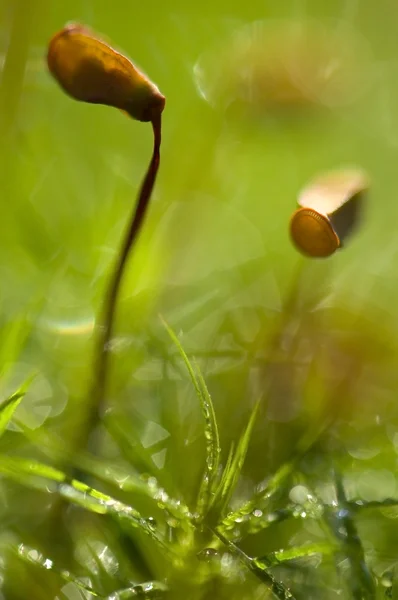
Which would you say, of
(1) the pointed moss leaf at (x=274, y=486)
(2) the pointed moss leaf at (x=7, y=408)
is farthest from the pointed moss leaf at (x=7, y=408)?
(1) the pointed moss leaf at (x=274, y=486)

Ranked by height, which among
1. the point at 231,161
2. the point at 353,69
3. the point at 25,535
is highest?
the point at 353,69

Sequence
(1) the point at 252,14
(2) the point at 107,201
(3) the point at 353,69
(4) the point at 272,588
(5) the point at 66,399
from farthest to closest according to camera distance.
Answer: (1) the point at 252,14 → (3) the point at 353,69 → (2) the point at 107,201 → (5) the point at 66,399 → (4) the point at 272,588

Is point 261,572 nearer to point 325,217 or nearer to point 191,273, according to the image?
point 325,217

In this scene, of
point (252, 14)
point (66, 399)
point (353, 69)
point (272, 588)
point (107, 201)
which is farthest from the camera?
point (252, 14)

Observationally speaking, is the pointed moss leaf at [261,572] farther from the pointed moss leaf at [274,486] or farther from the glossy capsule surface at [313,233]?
the glossy capsule surface at [313,233]

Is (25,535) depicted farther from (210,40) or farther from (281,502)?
(210,40)

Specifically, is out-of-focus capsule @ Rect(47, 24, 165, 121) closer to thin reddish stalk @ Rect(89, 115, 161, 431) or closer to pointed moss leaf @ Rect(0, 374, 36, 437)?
thin reddish stalk @ Rect(89, 115, 161, 431)

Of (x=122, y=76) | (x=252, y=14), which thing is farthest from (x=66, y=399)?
(x=252, y=14)

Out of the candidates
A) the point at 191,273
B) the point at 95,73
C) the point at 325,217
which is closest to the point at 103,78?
the point at 95,73

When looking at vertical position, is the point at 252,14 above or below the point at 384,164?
above
